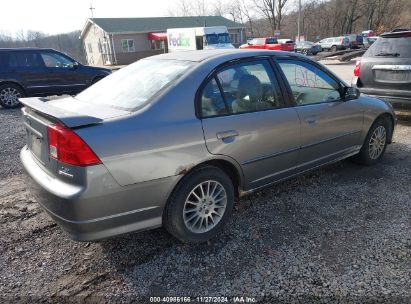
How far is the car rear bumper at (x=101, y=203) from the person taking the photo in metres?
2.46

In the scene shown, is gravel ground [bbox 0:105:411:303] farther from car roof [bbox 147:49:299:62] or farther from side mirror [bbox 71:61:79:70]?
side mirror [bbox 71:61:79:70]

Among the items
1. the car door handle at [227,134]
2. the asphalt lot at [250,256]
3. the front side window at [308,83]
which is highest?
the front side window at [308,83]

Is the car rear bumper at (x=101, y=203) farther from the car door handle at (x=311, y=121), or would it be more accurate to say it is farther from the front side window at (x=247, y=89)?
the car door handle at (x=311, y=121)

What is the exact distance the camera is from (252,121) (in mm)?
3264

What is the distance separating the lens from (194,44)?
30219 millimetres

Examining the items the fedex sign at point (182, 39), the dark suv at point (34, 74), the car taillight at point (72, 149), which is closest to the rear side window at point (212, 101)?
the car taillight at point (72, 149)

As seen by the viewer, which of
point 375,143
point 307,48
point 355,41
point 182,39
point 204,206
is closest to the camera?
point 204,206

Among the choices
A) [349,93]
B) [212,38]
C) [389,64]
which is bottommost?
[349,93]

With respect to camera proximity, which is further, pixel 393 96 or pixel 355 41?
pixel 355 41

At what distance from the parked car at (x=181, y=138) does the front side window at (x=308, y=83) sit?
0.01m

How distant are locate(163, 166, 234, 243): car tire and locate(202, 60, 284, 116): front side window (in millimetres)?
579

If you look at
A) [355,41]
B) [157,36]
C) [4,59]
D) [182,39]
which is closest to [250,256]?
[4,59]

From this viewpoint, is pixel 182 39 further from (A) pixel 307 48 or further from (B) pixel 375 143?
(B) pixel 375 143

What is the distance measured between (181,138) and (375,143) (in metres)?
3.29
